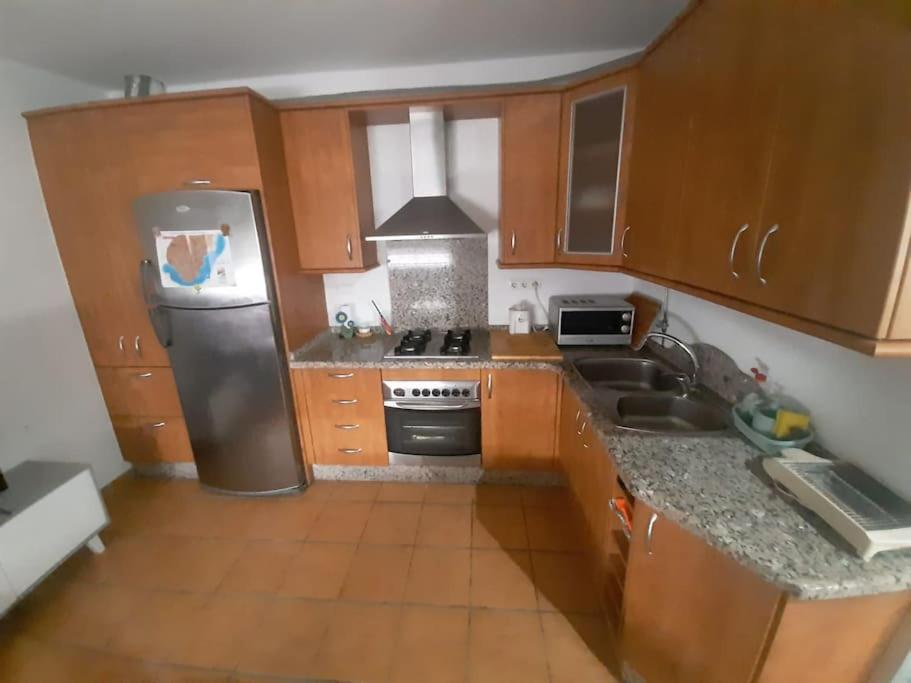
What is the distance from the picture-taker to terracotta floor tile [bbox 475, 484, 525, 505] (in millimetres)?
2221

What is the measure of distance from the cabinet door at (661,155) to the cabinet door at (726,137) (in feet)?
0.11

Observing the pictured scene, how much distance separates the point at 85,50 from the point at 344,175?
1341 millimetres

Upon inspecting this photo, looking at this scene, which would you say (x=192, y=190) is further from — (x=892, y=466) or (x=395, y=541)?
(x=892, y=466)

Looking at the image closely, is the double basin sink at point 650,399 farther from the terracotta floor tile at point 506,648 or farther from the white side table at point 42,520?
the white side table at point 42,520

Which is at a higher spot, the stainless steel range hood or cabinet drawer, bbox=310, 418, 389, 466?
the stainless steel range hood

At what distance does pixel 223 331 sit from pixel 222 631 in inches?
54.6

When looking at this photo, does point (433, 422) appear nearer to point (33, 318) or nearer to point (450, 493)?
point (450, 493)

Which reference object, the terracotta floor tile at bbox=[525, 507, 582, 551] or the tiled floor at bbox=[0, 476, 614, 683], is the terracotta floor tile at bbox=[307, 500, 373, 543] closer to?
the tiled floor at bbox=[0, 476, 614, 683]

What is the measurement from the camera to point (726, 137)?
1103 millimetres

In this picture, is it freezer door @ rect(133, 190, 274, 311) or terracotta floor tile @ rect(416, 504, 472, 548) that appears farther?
terracotta floor tile @ rect(416, 504, 472, 548)

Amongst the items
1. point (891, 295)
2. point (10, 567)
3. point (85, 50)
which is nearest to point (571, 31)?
point (891, 295)

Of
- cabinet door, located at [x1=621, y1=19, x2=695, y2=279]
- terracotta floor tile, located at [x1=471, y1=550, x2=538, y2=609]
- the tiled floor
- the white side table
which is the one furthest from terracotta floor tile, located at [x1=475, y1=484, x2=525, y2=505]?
the white side table

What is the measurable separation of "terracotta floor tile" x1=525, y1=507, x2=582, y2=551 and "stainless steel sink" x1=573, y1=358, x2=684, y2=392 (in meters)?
0.77

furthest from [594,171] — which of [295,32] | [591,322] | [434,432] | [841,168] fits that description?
[434,432]
